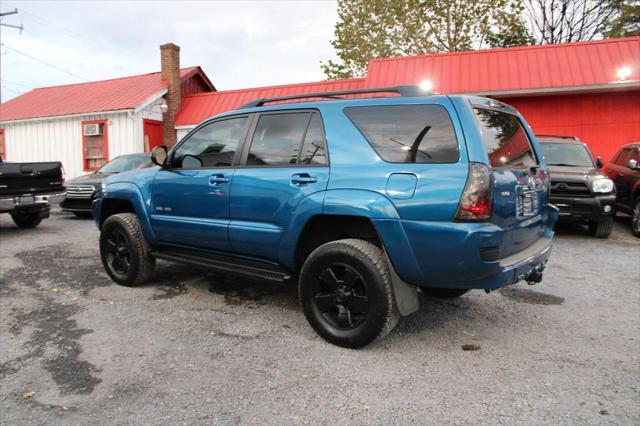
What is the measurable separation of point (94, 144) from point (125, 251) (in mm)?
14670

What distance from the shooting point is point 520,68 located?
1223cm

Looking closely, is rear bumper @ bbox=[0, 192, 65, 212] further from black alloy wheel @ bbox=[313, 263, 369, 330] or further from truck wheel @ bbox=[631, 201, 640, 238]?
truck wheel @ bbox=[631, 201, 640, 238]

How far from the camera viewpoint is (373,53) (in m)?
25.7

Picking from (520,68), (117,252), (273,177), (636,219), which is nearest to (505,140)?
(273,177)

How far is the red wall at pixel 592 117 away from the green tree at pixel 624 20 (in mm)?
15712

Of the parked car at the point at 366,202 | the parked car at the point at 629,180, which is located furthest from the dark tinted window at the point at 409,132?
the parked car at the point at 629,180

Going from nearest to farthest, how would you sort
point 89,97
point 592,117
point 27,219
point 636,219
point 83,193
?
1. point 636,219
2. point 27,219
3. point 83,193
4. point 592,117
5. point 89,97

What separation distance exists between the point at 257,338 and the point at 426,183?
180 centimetres

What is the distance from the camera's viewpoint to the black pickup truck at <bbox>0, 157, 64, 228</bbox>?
26.4 ft

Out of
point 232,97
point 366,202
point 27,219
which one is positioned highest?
point 232,97

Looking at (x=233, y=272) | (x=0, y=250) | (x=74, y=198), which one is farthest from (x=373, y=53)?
(x=233, y=272)

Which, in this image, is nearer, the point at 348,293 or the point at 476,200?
the point at 476,200

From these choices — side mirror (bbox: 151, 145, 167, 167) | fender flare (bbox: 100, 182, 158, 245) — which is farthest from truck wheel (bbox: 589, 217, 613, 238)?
fender flare (bbox: 100, 182, 158, 245)

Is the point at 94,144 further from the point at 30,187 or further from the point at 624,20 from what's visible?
the point at 624,20
